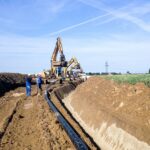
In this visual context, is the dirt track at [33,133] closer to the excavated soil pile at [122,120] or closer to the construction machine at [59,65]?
the excavated soil pile at [122,120]

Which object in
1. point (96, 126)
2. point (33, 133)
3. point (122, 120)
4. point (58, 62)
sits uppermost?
point (58, 62)

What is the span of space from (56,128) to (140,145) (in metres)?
4.20

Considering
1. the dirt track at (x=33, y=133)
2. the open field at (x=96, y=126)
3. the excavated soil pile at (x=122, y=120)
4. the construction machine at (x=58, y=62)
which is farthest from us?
the construction machine at (x=58, y=62)

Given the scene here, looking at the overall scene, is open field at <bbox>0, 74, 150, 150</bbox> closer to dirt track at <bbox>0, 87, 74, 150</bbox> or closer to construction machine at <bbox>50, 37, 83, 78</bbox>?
dirt track at <bbox>0, 87, 74, 150</bbox>

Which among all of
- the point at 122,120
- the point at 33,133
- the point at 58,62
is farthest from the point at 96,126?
the point at 58,62

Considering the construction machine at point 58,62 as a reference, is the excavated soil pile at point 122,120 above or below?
below

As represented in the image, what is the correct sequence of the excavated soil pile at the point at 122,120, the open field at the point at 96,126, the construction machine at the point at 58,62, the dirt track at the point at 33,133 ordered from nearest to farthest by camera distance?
the dirt track at the point at 33,133 < the open field at the point at 96,126 < the excavated soil pile at the point at 122,120 < the construction machine at the point at 58,62

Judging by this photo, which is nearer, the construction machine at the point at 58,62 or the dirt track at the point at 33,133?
the dirt track at the point at 33,133

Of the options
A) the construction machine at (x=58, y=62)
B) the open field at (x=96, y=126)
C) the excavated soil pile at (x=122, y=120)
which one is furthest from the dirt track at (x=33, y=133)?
the construction machine at (x=58, y=62)

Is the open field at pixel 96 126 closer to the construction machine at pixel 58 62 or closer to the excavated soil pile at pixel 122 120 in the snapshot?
the excavated soil pile at pixel 122 120

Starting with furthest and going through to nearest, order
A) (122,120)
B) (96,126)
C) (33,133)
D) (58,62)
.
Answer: (58,62), (96,126), (122,120), (33,133)

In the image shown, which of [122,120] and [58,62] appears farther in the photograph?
[58,62]

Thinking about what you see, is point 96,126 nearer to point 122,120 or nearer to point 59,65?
point 122,120

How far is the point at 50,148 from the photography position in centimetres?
1223
